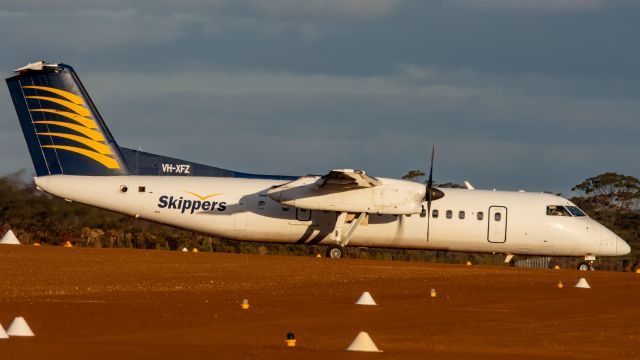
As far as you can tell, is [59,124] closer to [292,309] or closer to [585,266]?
[585,266]

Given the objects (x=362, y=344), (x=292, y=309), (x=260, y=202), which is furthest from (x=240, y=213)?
(x=362, y=344)

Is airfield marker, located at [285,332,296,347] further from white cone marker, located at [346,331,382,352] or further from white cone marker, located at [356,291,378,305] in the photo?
white cone marker, located at [356,291,378,305]

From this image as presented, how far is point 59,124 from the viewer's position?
34.2m

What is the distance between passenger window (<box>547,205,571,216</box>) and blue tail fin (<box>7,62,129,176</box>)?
13589mm

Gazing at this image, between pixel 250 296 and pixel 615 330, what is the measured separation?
7.25m

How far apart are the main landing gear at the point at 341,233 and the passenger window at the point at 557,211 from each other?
241 inches

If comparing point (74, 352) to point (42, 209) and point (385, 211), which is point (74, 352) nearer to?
point (385, 211)

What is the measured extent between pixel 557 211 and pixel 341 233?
7.14 meters

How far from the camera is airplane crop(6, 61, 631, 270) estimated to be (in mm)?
33438

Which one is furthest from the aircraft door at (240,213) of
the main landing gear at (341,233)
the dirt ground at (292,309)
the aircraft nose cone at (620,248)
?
the aircraft nose cone at (620,248)

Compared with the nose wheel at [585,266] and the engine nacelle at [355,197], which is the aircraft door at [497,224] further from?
the nose wheel at [585,266]

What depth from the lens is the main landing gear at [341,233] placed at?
1321 inches

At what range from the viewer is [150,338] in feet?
45.8

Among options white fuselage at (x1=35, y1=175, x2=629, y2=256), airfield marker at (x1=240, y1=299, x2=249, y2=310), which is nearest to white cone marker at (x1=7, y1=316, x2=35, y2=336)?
airfield marker at (x1=240, y1=299, x2=249, y2=310)
